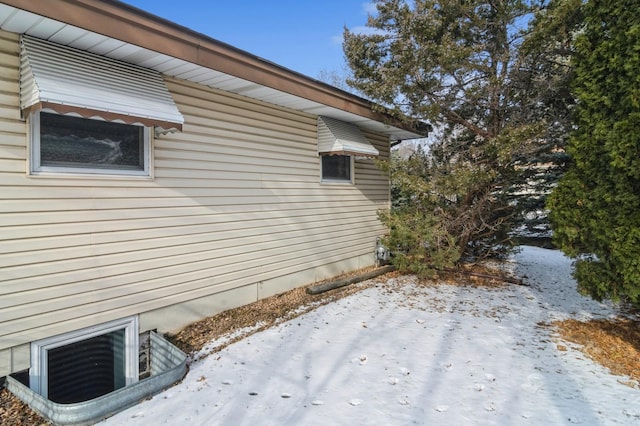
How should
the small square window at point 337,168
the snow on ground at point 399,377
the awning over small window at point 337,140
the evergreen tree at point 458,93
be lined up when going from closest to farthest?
the snow on ground at point 399,377 → the evergreen tree at point 458,93 → the awning over small window at point 337,140 → the small square window at point 337,168

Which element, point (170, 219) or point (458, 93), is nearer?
point (170, 219)

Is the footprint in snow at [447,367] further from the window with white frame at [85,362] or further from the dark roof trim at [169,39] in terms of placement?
the dark roof trim at [169,39]

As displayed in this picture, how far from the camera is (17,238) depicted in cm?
289

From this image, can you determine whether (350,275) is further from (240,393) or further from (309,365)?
(240,393)

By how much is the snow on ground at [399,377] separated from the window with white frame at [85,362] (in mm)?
825

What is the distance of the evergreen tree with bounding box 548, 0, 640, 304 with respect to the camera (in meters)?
3.37

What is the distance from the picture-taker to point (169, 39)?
330 cm

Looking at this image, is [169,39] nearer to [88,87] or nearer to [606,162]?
[88,87]

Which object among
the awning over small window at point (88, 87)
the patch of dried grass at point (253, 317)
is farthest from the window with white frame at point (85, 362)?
the awning over small window at point (88, 87)

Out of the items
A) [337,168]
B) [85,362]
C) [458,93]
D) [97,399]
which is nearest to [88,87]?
[97,399]

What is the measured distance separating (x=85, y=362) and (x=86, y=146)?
2.09 metres

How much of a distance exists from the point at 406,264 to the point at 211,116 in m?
4.49

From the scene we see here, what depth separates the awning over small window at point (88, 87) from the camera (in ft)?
9.04

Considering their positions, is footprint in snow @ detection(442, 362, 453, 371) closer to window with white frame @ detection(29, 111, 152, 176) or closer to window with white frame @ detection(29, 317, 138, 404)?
window with white frame @ detection(29, 317, 138, 404)
